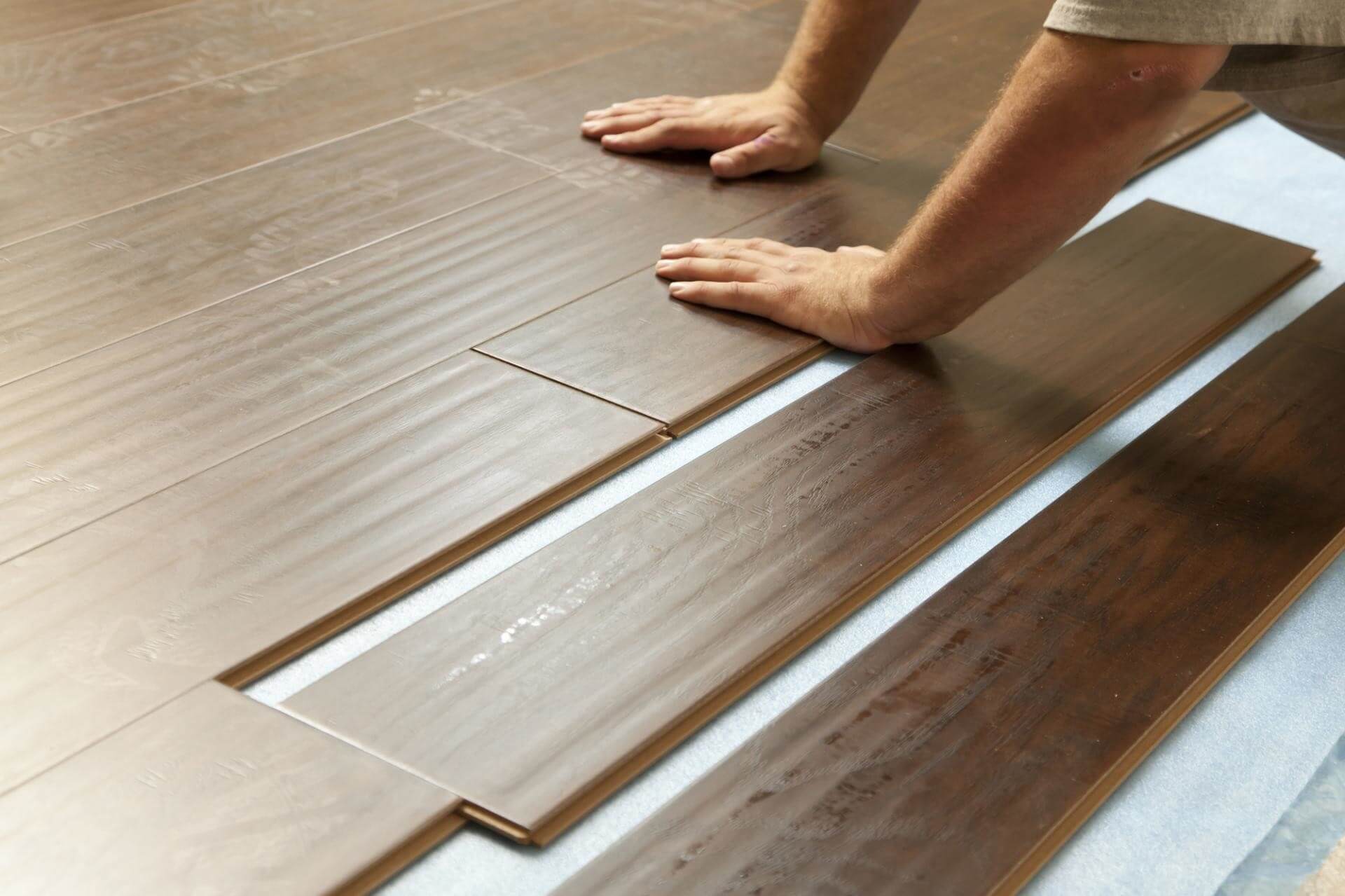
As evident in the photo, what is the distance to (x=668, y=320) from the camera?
78.1 inches

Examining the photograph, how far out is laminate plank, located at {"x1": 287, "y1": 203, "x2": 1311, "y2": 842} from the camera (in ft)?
4.12

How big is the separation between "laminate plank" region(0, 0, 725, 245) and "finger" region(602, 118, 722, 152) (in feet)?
1.39

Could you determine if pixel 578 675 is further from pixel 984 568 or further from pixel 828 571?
pixel 984 568

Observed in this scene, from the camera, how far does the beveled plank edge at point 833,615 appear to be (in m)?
1.20

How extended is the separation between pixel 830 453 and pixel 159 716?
0.85 m

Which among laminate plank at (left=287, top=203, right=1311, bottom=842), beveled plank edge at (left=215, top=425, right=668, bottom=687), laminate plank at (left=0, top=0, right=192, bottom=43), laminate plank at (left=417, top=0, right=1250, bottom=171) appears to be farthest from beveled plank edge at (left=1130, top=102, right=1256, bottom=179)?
laminate plank at (left=0, top=0, right=192, bottom=43)

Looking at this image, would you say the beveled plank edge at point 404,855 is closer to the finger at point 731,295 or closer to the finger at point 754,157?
the finger at point 731,295

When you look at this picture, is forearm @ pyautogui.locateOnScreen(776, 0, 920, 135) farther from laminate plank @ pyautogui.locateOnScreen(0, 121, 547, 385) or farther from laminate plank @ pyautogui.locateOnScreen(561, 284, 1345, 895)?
laminate plank @ pyautogui.locateOnScreen(561, 284, 1345, 895)

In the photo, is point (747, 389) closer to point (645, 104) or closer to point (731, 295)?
point (731, 295)

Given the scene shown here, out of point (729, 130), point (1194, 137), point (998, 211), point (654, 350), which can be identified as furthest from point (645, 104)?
point (1194, 137)

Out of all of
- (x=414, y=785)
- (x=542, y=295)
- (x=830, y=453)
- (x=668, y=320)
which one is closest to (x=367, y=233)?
(x=542, y=295)

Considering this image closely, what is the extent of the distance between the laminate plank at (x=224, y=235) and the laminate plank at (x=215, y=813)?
75 cm

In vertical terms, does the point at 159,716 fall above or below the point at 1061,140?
below

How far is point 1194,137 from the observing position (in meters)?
2.76
